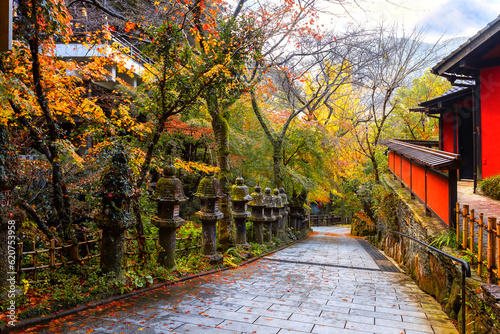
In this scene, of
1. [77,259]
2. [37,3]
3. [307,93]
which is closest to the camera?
[37,3]

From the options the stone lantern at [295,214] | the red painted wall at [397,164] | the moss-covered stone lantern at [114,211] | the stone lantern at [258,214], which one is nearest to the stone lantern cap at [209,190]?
the moss-covered stone lantern at [114,211]

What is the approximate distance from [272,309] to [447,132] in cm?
1339

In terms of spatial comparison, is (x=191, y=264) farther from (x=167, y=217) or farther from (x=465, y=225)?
(x=465, y=225)

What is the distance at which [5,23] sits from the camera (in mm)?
2783

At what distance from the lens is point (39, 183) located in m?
9.71

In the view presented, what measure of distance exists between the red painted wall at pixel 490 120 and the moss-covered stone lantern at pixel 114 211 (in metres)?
9.76

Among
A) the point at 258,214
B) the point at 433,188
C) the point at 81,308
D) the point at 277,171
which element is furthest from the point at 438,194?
the point at 277,171

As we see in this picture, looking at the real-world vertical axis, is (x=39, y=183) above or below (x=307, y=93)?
below

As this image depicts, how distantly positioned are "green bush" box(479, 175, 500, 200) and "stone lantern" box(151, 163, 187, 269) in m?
7.97

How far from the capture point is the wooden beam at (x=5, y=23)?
275 centimetres

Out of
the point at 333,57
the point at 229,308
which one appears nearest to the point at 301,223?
the point at 333,57

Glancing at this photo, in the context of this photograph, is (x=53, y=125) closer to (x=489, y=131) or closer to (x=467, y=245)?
(x=467, y=245)

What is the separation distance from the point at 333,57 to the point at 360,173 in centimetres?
871

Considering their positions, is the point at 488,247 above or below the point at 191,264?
above
